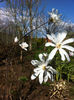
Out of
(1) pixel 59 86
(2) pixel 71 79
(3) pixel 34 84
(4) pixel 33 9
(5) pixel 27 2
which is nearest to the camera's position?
(1) pixel 59 86

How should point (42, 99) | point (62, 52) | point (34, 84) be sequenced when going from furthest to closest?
point (34, 84) → point (42, 99) → point (62, 52)

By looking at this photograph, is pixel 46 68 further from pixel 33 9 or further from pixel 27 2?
pixel 33 9

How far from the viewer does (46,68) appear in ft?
3.07

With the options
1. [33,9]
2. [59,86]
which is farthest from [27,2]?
[59,86]

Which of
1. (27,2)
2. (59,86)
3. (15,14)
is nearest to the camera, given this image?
(59,86)

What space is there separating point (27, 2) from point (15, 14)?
0.81 m

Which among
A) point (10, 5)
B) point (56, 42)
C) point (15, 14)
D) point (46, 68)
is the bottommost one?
point (46, 68)

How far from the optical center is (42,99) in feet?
5.38

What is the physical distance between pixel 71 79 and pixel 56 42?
176cm

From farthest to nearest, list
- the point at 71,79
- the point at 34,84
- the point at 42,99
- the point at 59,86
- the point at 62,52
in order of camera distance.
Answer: the point at 71,79 → the point at 34,84 → the point at 59,86 → the point at 42,99 → the point at 62,52

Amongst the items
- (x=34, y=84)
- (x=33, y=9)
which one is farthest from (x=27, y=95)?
(x=33, y=9)

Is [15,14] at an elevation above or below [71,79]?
above

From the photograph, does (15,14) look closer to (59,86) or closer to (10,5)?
(10,5)

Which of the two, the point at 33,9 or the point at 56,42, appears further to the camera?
the point at 33,9
